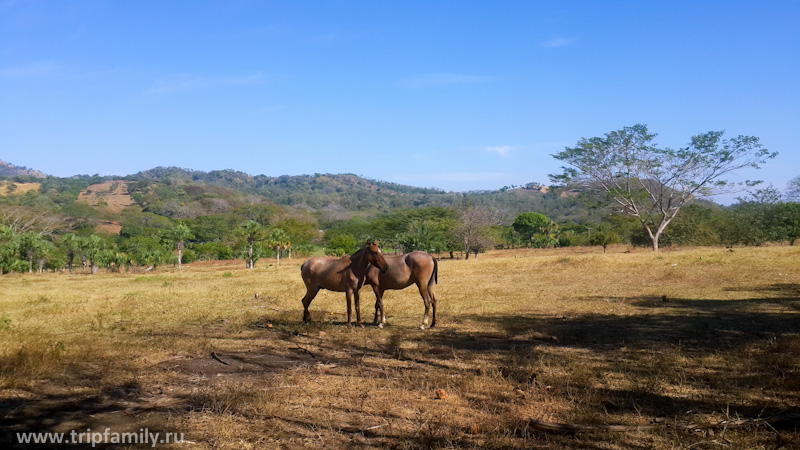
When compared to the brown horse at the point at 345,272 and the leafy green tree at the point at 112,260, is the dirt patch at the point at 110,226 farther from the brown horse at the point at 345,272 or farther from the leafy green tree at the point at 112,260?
the brown horse at the point at 345,272

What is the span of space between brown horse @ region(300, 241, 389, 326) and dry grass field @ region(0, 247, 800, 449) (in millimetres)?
819

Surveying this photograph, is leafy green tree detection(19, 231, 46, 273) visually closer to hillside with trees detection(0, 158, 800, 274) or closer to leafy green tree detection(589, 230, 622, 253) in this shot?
hillside with trees detection(0, 158, 800, 274)

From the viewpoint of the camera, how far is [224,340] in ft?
31.8

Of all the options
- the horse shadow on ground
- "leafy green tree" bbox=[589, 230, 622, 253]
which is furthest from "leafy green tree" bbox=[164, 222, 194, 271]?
"leafy green tree" bbox=[589, 230, 622, 253]

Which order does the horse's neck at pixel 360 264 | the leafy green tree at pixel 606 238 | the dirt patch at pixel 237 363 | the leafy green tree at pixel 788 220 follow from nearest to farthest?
the dirt patch at pixel 237 363 < the horse's neck at pixel 360 264 < the leafy green tree at pixel 788 220 < the leafy green tree at pixel 606 238

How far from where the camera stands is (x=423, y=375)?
22.8ft

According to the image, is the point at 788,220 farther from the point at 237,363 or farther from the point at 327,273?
the point at 237,363

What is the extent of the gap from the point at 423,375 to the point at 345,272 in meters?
5.20

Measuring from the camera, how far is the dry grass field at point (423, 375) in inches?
199

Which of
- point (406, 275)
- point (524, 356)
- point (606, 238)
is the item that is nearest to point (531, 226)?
point (606, 238)

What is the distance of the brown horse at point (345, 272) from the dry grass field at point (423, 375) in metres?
0.82

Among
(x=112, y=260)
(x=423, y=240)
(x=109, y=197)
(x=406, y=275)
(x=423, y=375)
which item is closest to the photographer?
(x=423, y=375)

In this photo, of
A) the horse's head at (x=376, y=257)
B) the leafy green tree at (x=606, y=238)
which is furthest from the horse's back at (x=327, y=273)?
the leafy green tree at (x=606, y=238)

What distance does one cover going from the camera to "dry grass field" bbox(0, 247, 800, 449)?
507 cm
